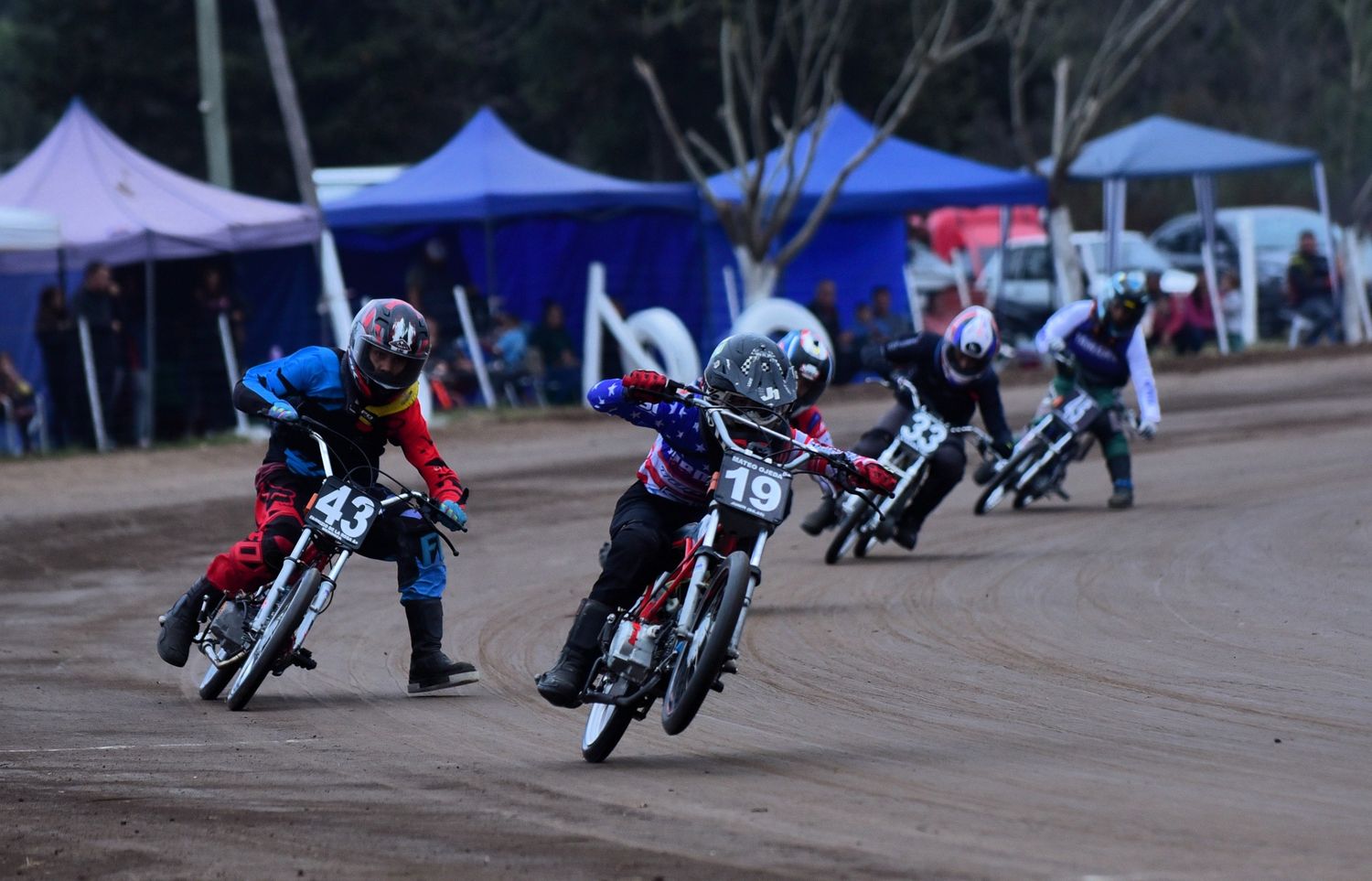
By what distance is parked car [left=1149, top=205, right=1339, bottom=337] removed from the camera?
113ft

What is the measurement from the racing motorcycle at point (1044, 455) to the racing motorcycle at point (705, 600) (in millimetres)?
9301

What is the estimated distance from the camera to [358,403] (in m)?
9.23

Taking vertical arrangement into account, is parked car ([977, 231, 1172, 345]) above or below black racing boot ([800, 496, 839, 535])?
above

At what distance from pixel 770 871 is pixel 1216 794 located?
1.73 metres

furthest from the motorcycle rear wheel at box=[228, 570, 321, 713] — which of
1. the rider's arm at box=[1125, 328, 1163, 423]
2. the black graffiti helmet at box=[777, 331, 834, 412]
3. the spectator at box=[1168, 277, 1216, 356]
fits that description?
the spectator at box=[1168, 277, 1216, 356]

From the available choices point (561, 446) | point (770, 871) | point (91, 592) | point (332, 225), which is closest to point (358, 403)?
point (770, 871)

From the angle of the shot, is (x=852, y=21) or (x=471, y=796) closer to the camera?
(x=471, y=796)

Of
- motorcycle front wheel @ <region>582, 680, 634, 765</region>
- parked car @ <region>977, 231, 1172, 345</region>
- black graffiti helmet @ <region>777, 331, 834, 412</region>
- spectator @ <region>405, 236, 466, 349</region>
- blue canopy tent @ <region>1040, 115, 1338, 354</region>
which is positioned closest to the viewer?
motorcycle front wheel @ <region>582, 680, 634, 765</region>

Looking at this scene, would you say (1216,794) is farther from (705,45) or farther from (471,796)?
(705,45)

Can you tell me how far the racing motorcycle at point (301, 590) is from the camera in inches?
348

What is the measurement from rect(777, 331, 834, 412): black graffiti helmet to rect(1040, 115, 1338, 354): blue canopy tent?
20.5 meters

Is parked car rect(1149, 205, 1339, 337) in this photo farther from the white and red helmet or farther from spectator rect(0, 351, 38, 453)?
the white and red helmet

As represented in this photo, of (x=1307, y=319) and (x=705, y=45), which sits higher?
(x=705, y=45)

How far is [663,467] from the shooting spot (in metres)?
8.22
